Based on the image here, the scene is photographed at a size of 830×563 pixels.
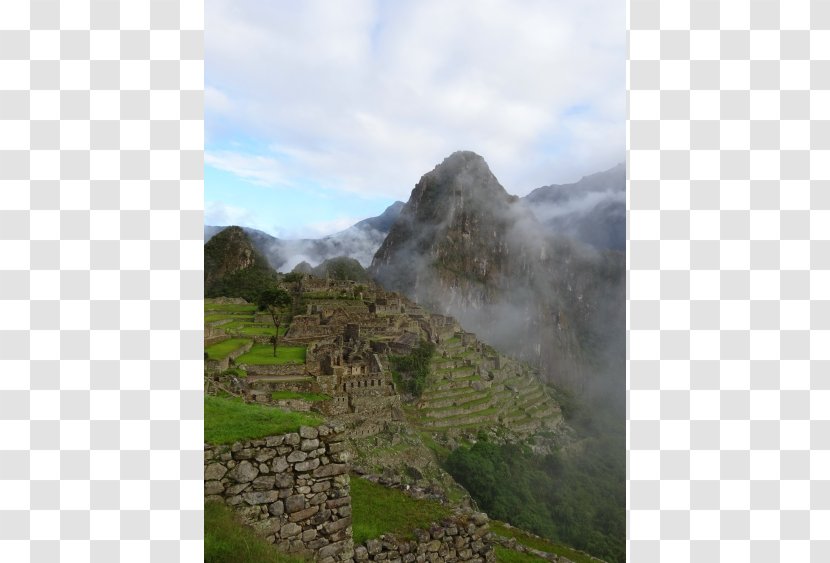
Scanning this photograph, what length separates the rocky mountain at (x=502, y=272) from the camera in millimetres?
133375

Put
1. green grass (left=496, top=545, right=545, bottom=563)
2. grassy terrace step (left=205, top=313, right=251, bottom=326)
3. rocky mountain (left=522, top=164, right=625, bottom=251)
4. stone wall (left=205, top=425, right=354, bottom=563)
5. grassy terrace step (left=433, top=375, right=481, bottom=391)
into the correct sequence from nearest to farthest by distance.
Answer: stone wall (left=205, top=425, right=354, bottom=563), green grass (left=496, top=545, right=545, bottom=563), grassy terrace step (left=433, top=375, right=481, bottom=391), grassy terrace step (left=205, top=313, right=251, bottom=326), rocky mountain (left=522, top=164, right=625, bottom=251)

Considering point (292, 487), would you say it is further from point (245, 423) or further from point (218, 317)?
point (218, 317)

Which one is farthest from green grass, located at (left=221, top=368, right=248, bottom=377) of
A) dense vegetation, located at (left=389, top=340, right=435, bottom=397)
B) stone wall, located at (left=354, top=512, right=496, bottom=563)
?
stone wall, located at (left=354, top=512, right=496, bottom=563)

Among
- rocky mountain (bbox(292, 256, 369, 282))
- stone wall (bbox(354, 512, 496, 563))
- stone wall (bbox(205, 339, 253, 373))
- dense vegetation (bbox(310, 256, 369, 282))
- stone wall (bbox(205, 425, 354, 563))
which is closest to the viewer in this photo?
stone wall (bbox(205, 425, 354, 563))

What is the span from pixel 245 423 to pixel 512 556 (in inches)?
320

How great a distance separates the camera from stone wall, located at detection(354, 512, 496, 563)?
6.07m

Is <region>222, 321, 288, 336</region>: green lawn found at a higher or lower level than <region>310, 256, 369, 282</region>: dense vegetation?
lower

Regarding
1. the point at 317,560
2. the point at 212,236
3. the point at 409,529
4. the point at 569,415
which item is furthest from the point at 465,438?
the point at 212,236

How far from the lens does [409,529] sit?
6762mm

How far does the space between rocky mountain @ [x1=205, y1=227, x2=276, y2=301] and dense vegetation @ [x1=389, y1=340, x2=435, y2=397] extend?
3355cm

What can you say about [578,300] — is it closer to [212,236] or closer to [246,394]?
[212,236]

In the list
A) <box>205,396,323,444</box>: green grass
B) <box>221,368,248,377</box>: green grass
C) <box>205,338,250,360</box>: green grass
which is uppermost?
<box>205,396,323,444</box>: green grass

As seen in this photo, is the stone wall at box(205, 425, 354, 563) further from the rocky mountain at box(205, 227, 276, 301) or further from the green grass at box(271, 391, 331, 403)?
the rocky mountain at box(205, 227, 276, 301)

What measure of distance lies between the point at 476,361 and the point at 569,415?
2301 cm
